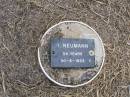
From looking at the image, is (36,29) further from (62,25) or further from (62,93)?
(62,93)

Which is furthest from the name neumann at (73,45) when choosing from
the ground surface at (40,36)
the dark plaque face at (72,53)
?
the ground surface at (40,36)

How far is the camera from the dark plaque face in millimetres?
2168

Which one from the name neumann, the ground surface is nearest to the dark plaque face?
the name neumann

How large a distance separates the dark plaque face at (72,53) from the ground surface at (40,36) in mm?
107

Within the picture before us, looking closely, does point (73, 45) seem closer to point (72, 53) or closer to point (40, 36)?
point (72, 53)

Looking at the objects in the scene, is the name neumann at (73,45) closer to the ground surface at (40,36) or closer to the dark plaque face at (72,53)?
the dark plaque face at (72,53)

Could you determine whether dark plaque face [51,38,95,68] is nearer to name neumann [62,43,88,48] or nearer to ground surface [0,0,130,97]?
name neumann [62,43,88,48]

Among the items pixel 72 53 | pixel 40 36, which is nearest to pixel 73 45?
pixel 72 53

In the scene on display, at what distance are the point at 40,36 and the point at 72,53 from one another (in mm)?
226

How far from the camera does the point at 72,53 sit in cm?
220

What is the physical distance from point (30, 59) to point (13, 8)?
0.35 m

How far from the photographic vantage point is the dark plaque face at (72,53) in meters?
2.17

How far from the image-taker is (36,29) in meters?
2.22

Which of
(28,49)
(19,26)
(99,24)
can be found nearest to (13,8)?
(19,26)
